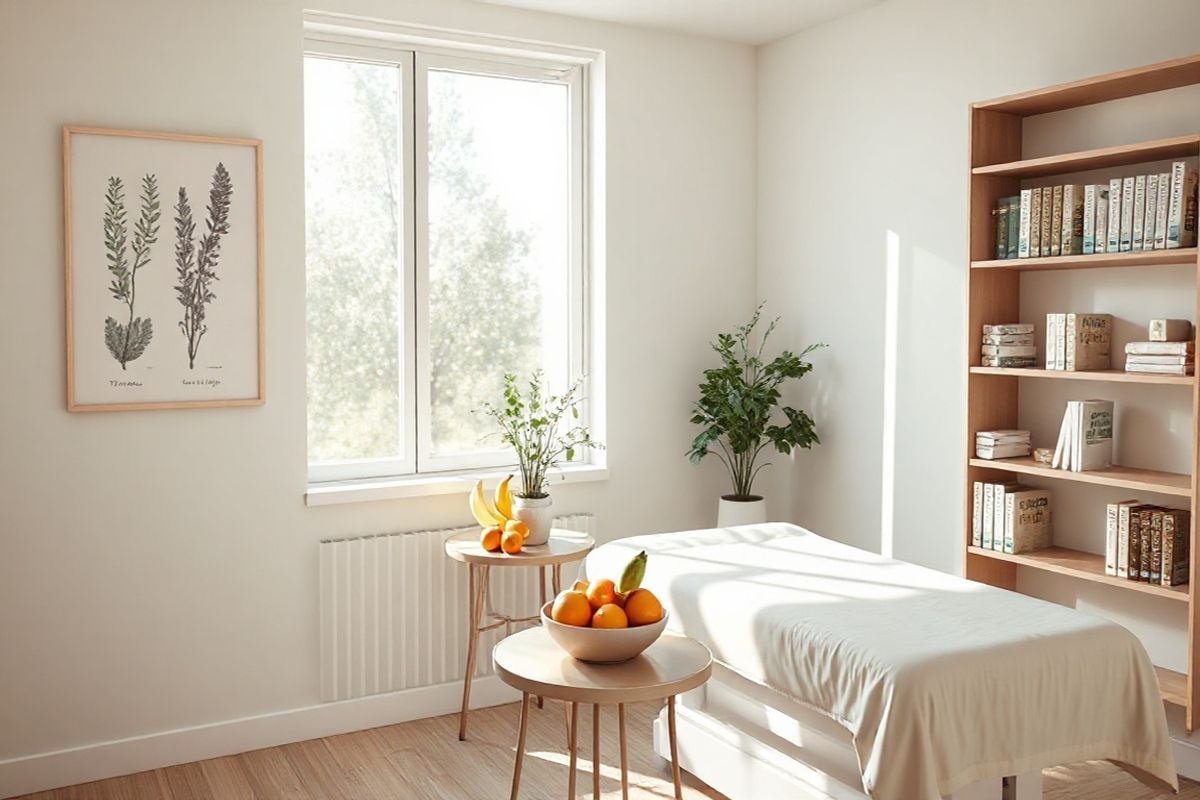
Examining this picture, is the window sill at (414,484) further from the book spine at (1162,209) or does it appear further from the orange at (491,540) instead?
the book spine at (1162,209)

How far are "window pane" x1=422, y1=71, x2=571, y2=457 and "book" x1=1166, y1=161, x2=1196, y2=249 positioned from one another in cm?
235

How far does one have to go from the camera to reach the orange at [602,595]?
2.44m

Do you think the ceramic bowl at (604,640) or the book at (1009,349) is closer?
the ceramic bowl at (604,640)

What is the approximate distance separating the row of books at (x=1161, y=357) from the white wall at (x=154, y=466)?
Answer: 86.7 inches

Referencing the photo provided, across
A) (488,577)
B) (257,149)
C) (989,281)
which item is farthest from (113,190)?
(989,281)

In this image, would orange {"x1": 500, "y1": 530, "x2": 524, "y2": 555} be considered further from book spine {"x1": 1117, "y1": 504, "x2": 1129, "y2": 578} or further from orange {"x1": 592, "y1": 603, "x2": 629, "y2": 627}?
book spine {"x1": 1117, "y1": 504, "x2": 1129, "y2": 578}

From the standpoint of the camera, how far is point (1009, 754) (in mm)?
2414

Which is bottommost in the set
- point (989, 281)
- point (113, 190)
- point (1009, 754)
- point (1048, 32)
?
point (1009, 754)

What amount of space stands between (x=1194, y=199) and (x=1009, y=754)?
1.71 m

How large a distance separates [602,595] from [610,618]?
0.28ft

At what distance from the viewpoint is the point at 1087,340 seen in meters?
3.38

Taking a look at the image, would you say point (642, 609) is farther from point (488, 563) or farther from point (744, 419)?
point (744, 419)

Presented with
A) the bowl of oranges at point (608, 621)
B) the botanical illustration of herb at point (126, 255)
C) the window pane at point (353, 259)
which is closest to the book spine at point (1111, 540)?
the bowl of oranges at point (608, 621)

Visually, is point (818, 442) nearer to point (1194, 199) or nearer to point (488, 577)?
point (488, 577)
